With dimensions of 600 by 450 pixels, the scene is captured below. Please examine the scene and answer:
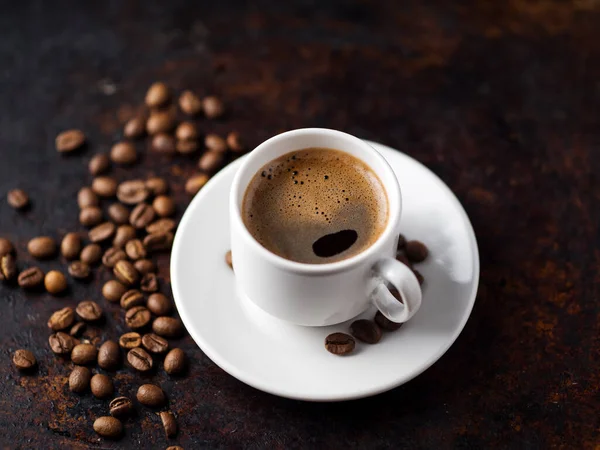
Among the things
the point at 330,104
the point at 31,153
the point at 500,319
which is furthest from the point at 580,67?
the point at 31,153

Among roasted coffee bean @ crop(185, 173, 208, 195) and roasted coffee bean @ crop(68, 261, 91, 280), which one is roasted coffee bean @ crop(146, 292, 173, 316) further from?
roasted coffee bean @ crop(185, 173, 208, 195)

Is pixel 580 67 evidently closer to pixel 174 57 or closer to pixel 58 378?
pixel 174 57

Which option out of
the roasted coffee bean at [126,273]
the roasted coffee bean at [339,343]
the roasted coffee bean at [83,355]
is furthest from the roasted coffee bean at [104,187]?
the roasted coffee bean at [339,343]

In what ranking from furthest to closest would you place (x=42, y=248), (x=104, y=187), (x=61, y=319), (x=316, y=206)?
(x=104, y=187)
(x=42, y=248)
(x=61, y=319)
(x=316, y=206)

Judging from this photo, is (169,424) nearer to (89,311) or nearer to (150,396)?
(150,396)

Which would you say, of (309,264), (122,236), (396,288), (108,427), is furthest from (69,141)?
(396,288)

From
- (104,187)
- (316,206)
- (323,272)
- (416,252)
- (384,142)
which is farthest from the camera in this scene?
(384,142)

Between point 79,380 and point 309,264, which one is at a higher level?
point 309,264
